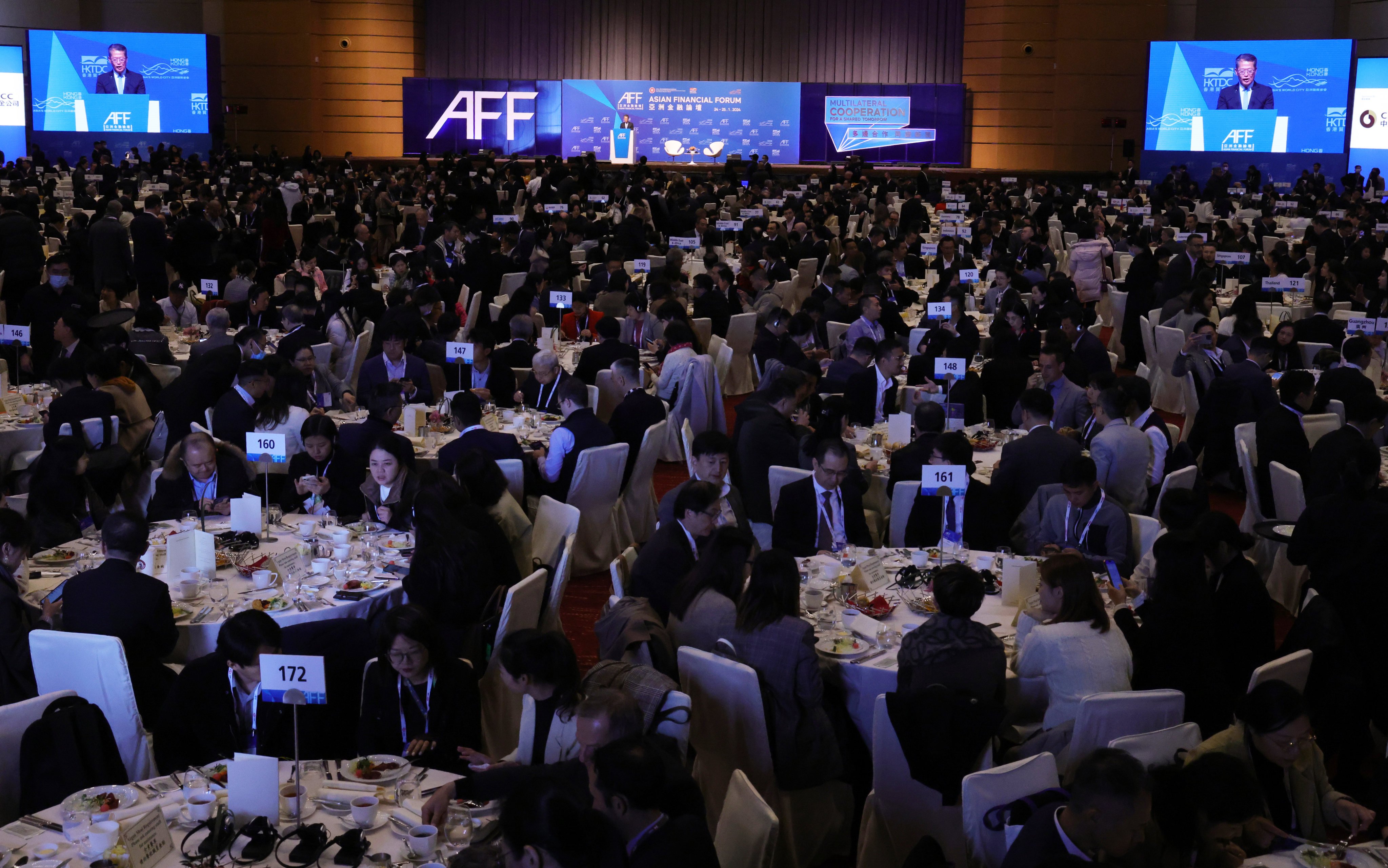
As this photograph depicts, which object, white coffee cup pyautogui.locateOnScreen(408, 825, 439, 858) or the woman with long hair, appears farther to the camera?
the woman with long hair

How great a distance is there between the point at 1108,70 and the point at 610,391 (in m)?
19.7

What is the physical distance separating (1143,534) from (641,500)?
3223 mm

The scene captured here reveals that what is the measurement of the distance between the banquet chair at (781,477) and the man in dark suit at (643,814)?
328 centimetres

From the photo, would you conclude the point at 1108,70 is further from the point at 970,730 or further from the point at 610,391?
the point at 970,730

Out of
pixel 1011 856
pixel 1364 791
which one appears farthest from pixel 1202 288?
pixel 1011 856

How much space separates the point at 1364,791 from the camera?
5.35 m

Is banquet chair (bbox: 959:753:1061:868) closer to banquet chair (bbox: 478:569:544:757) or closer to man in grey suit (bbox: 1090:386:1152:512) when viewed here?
banquet chair (bbox: 478:569:544:757)

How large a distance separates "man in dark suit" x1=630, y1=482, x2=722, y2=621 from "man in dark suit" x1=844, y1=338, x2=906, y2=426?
3186 mm

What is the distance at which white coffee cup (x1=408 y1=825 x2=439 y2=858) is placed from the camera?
11.8ft

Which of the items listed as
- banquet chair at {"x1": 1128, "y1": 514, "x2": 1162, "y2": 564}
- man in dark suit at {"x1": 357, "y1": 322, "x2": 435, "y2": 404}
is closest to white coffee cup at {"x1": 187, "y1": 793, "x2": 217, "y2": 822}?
banquet chair at {"x1": 1128, "y1": 514, "x2": 1162, "y2": 564}

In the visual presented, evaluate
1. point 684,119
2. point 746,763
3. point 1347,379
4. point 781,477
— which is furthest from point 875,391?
point 684,119

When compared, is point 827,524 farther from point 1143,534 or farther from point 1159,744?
point 1159,744

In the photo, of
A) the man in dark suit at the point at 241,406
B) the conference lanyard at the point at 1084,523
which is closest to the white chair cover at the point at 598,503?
the man in dark suit at the point at 241,406

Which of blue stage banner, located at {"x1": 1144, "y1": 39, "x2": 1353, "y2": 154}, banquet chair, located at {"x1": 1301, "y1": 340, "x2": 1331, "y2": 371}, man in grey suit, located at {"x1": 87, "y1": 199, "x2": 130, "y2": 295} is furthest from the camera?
blue stage banner, located at {"x1": 1144, "y1": 39, "x2": 1353, "y2": 154}
